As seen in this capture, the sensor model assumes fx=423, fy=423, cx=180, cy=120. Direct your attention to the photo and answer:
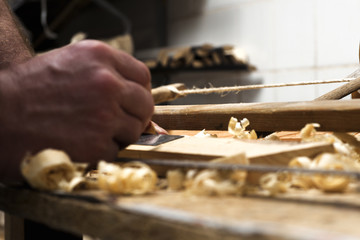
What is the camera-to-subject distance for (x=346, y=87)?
99 cm

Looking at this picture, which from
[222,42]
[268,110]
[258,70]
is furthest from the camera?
[222,42]

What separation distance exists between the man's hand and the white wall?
71.4 inches

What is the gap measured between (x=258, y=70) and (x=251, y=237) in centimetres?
260

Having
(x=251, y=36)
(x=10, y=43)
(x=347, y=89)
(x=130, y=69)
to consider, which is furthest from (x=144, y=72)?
(x=251, y=36)

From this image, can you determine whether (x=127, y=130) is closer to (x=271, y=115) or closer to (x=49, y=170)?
(x=49, y=170)

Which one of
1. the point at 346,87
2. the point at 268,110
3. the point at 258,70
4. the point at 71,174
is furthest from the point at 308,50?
the point at 71,174

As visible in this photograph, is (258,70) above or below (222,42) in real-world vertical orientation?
below

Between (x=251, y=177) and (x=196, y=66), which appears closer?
(x=251, y=177)

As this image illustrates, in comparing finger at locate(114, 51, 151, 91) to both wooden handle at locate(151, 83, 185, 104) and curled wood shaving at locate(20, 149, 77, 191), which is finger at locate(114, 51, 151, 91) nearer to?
curled wood shaving at locate(20, 149, 77, 191)

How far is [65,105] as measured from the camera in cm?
53

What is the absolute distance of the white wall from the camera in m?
2.35

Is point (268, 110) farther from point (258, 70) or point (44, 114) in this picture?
point (258, 70)

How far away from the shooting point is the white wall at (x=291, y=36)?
2.35m

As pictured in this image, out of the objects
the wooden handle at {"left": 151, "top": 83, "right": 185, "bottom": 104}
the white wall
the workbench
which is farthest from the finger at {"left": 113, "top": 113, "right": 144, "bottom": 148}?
the white wall
